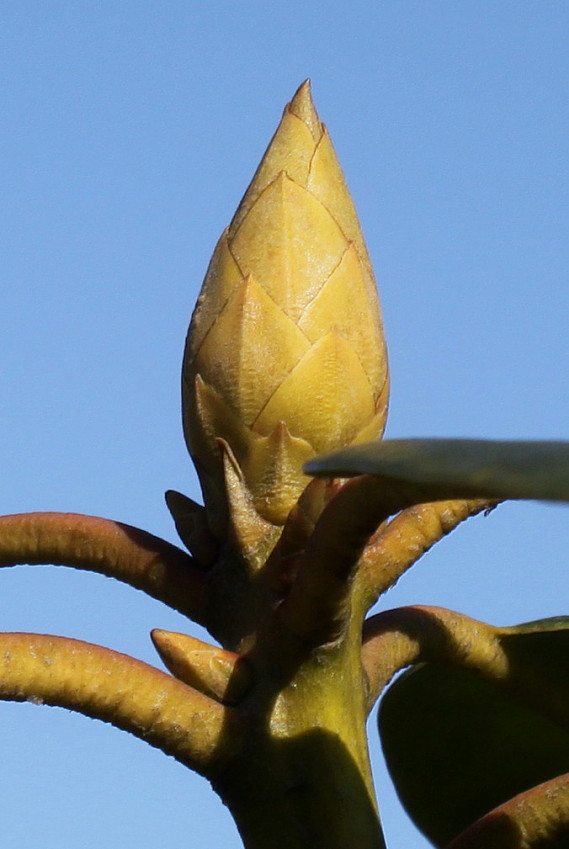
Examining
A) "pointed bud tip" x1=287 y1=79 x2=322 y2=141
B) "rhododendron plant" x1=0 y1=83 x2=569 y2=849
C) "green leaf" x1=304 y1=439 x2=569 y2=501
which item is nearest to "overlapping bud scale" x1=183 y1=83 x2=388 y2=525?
"rhododendron plant" x1=0 y1=83 x2=569 y2=849

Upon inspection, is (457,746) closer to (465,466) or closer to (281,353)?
(281,353)

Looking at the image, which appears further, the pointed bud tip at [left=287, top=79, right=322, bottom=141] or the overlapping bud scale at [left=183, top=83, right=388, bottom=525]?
the pointed bud tip at [left=287, top=79, right=322, bottom=141]

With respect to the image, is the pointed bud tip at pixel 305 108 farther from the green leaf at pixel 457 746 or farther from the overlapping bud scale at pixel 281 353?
the green leaf at pixel 457 746

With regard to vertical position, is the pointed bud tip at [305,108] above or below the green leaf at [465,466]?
above

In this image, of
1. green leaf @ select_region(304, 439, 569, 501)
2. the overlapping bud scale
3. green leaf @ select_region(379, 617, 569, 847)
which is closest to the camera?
green leaf @ select_region(304, 439, 569, 501)

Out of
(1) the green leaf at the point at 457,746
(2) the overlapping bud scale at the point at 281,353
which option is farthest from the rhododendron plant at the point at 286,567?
(1) the green leaf at the point at 457,746

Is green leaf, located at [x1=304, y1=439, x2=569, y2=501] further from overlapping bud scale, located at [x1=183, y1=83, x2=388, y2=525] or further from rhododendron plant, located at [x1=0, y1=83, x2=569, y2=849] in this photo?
overlapping bud scale, located at [x1=183, y1=83, x2=388, y2=525]
